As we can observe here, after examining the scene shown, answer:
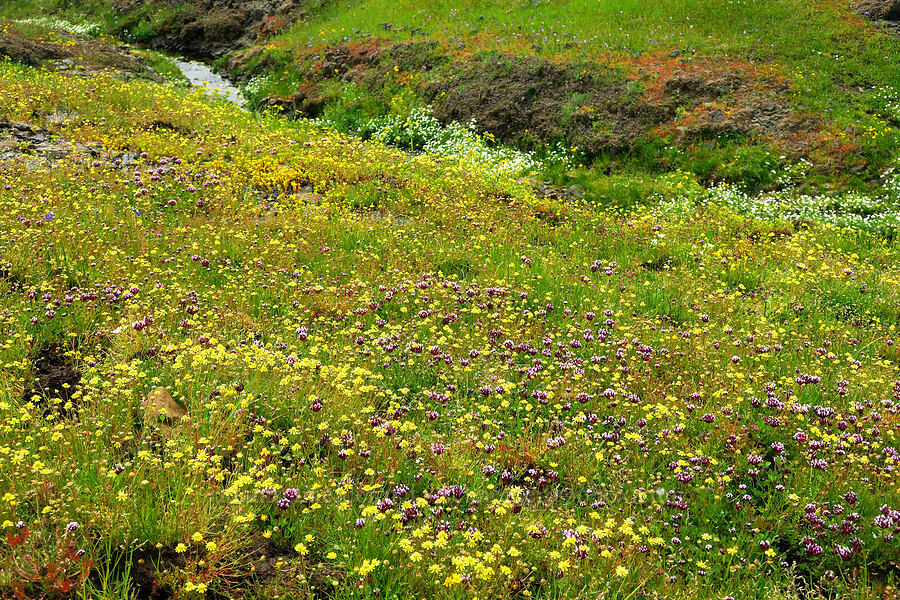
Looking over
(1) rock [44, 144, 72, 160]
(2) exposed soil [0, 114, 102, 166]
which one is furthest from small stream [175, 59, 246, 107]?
(1) rock [44, 144, 72, 160]

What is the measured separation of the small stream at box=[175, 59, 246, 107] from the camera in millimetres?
22459

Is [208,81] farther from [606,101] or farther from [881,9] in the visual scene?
[881,9]

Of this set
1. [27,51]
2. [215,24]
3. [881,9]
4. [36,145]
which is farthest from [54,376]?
[215,24]

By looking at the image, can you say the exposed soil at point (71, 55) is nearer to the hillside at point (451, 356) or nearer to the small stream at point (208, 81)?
the small stream at point (208, 81)

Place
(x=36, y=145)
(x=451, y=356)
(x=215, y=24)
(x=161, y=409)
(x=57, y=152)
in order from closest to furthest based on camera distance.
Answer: (x=161, y=409)
(x=451, y=356)
(x=57, y=152)
(x=36, y=145)
(x=215, y=24)

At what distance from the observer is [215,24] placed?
30.3m

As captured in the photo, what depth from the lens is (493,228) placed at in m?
9.84

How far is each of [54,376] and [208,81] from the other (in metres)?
23.3

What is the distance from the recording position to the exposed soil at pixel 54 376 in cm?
478

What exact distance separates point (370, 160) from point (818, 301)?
9220mm

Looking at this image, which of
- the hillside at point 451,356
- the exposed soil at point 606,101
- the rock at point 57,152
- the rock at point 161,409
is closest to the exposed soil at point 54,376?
the hillside at point 451,356

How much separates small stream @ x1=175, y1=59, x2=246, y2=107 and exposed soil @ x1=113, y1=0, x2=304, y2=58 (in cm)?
193

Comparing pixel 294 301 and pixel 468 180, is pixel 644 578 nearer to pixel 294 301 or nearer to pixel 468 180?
pixel 294 301

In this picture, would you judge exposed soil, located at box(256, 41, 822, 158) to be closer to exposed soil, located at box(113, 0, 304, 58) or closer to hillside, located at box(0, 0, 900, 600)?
hillside, located at box(0, 0, 900, 600)
